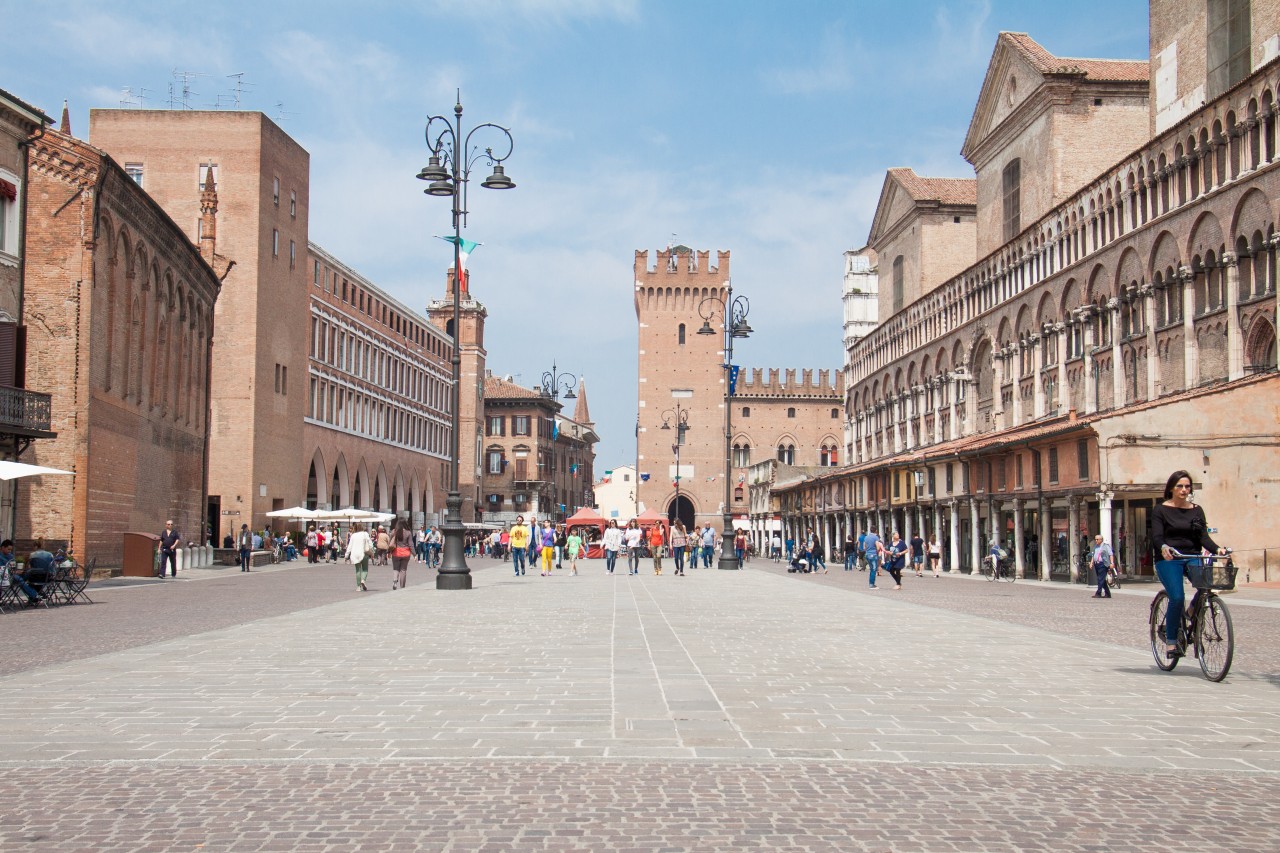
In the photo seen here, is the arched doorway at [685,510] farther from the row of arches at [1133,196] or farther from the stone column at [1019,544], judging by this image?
the stone column at [1019,544]

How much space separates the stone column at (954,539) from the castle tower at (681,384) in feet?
→ 186

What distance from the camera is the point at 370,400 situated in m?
83.9

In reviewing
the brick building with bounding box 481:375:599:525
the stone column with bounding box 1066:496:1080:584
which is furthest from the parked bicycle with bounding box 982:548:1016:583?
the brick building with bounding box 481:375:599:525

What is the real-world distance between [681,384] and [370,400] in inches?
1296

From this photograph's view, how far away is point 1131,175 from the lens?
40.7m

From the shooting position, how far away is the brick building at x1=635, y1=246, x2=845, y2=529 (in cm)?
10869

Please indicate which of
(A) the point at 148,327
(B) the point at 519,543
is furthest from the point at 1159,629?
(A) the point at 148,327

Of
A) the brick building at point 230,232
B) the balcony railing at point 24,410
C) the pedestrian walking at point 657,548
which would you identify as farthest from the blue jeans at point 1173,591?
the brick building at point 230,232

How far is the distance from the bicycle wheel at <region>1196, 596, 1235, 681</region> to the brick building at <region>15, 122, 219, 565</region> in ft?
96.4

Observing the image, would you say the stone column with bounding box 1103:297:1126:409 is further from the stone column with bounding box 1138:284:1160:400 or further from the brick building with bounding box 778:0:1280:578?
the stone column with bounding box 1138:284:1160:400

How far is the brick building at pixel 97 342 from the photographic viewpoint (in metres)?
33.2

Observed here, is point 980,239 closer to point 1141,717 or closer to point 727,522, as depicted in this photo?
point 727,522

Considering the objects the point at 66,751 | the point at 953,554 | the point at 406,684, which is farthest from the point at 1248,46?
the point at 66,751

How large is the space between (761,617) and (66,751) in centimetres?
1274
